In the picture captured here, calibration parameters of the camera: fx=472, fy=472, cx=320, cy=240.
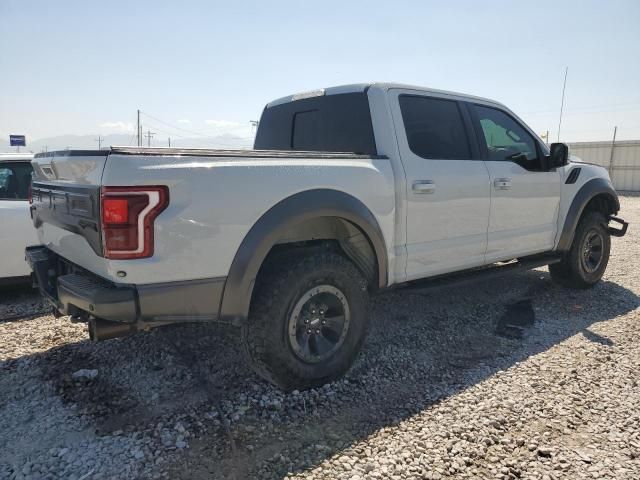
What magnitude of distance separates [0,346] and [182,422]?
6.53ft

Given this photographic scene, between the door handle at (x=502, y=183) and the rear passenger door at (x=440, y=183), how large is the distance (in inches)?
5.0

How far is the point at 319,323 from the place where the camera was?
10.2 ft

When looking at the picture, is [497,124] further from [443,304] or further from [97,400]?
[97,400]

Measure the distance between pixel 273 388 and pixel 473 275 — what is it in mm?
2068

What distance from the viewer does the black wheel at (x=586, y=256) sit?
17.4ft

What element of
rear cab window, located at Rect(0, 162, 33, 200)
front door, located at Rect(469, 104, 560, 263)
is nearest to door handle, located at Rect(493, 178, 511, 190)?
front door, located at Rect(469, 104, 560, 263)

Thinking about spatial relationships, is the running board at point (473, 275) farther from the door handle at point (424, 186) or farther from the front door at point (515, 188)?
the door handle at point (424, 186)

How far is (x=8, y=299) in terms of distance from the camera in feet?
16.0

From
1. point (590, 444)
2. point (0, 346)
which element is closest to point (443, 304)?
point (590, 444)

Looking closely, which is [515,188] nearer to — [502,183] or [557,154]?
[502,183]

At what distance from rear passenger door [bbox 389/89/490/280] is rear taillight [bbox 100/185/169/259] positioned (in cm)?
185

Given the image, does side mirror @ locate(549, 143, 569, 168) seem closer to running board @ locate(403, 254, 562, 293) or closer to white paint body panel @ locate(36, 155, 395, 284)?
running board @ locate(403, 254, 562, 293)

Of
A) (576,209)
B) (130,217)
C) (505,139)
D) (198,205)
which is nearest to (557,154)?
(505,139)

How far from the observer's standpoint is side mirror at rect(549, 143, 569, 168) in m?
4.52
